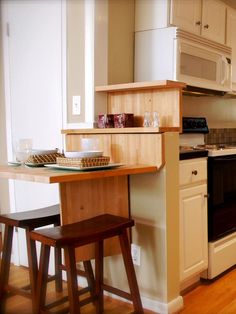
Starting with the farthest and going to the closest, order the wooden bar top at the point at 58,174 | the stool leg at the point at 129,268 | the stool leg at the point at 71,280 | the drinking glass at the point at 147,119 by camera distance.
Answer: the drinking glass at the point at 147,119 < the stool leg at the point at 129,268 < the stool leg at the point at 71,280 < the wooden bar top at the point at 58,174

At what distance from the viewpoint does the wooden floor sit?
2137mm

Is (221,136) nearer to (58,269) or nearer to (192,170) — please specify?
(192,170)

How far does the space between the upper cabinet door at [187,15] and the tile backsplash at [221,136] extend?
3.78ft

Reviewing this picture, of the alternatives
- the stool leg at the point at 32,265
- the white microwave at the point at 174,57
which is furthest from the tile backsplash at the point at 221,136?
the stool leg at the point at 32,265

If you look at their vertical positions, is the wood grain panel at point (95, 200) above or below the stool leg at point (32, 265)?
above

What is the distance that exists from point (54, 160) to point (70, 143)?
14.8 inches

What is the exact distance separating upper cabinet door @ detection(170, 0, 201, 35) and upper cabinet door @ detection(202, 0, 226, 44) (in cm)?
8

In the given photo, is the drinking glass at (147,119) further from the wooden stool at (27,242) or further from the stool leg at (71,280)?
the stool leg at (71,280)

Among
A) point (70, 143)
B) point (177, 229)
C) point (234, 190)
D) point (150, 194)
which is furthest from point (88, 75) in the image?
point (234, 190)

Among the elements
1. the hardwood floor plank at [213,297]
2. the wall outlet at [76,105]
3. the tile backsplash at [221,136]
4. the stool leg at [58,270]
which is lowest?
the hardwood floor plank at [213,297]

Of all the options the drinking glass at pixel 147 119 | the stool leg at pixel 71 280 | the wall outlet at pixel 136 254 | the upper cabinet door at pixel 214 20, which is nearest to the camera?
the stool leg at pixel 71 280

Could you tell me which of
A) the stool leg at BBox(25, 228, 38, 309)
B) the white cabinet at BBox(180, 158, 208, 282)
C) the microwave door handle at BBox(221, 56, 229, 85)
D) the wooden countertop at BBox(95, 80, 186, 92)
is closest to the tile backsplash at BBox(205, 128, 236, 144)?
the microwave door handle at BBox(221, 56, 229, 85)

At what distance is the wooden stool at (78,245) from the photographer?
168cm

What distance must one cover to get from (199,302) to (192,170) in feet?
2.60
